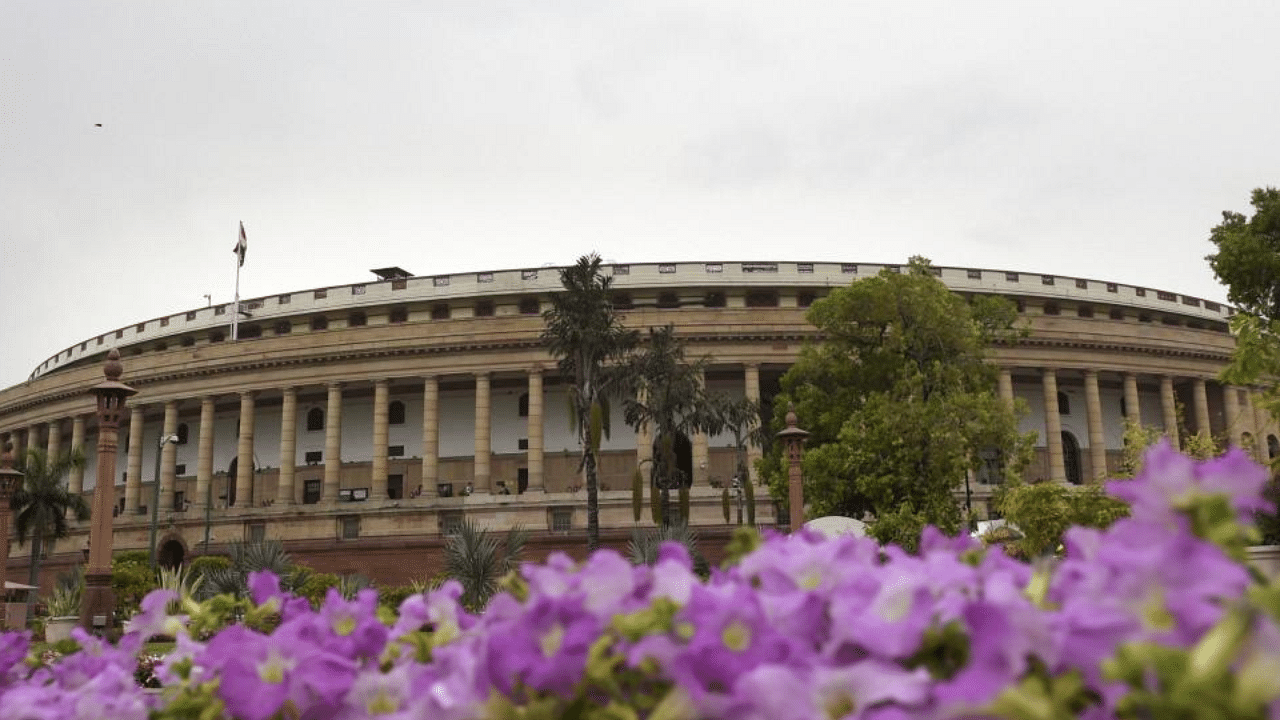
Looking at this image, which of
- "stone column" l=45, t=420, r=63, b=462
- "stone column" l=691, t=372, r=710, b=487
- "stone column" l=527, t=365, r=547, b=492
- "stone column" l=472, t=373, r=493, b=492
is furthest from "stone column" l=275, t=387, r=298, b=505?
"stone column" l=691, t=372, r=710, b=487

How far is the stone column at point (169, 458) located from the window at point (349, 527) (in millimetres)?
12171

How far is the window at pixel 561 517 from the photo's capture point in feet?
164

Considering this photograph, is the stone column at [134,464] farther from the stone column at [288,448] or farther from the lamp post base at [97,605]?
the lamp post base at [97,605]

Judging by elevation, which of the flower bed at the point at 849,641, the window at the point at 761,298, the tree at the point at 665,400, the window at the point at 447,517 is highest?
the window at the point at 761,298

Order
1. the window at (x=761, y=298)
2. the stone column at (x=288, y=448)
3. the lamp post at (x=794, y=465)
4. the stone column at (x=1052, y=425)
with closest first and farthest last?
the lamp post at (x=794, y=465) < the stone column at (x=288, y=448) < the stone column at (x=1052, y=425) < the window at (x=761, y=298)

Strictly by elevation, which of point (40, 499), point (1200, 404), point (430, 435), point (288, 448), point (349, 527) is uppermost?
point (1200, 404)

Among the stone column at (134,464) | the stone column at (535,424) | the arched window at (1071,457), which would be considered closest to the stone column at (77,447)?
the stone column at (134,464)

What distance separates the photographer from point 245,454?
57.2 m

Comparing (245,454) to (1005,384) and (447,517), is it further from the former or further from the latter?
(1005,384)

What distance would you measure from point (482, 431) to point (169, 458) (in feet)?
62.1

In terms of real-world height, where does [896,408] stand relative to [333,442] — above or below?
below

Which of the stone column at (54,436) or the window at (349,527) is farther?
the stone column at (54,436)

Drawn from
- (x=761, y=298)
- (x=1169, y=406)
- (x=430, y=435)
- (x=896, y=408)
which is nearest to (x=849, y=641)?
(x=896, y=408)

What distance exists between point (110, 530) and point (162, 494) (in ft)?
132
